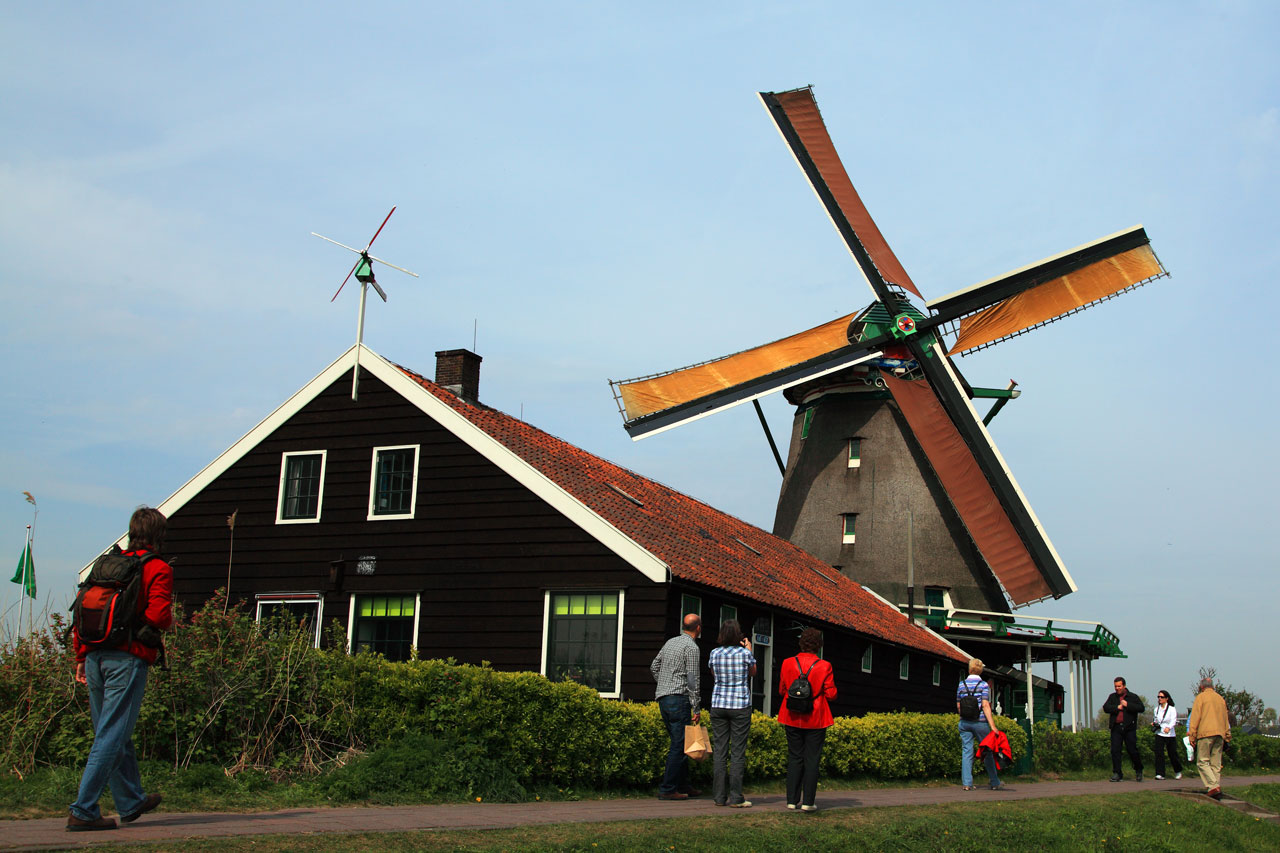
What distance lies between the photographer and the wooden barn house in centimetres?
1717

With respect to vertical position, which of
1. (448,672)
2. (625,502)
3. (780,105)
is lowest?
(448,672)

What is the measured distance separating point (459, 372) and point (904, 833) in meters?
13.1

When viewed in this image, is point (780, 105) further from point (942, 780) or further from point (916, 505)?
point (942, 780)

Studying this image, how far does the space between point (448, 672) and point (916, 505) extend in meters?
19.5

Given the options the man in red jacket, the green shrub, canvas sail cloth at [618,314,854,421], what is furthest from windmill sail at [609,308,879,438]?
the man in red jacket

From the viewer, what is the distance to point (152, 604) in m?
8.10

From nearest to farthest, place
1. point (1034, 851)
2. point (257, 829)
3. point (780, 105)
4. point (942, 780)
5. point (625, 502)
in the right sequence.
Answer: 1. point (257, 829)
2. point (1034, 851)
3. point (942, 780)
4. point (625, 502)
5. point (780, 105)

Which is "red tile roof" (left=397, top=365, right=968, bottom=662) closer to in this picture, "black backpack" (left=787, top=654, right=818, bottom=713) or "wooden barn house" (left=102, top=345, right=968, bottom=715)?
"wooden barn house" (left=102, top=345, right=968, bottom=715)

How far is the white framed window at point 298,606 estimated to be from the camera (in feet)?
62.2

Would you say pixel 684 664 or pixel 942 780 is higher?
pixel 684 664

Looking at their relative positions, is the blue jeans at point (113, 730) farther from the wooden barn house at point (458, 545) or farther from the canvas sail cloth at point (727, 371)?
the canvas sail cloth at point (727, 371)

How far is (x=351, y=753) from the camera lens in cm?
1276

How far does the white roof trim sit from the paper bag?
441cm

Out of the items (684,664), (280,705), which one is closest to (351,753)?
(280,705)
